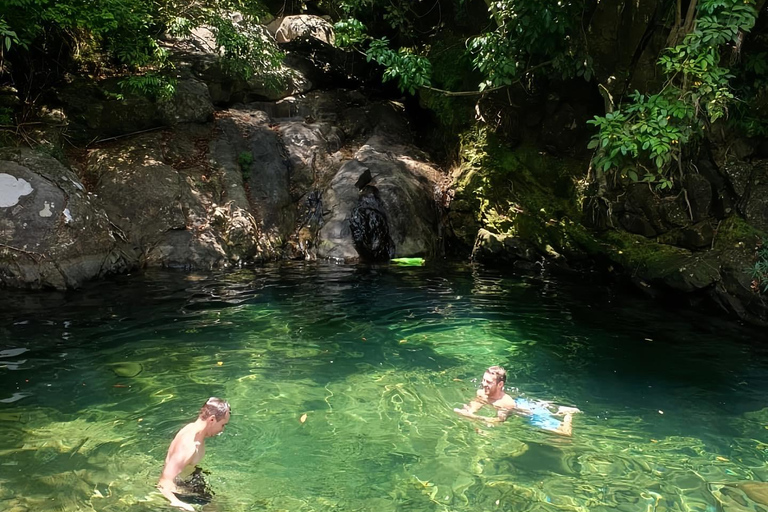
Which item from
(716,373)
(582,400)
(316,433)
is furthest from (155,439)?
(716,373)

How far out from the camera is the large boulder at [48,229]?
9.77 m

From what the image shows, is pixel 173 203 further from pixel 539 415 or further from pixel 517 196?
pixel 539 415

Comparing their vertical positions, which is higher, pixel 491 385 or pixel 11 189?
pixel 11 189

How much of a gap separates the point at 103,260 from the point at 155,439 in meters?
7.01

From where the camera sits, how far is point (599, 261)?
11.8m

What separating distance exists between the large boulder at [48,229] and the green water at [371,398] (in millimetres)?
625

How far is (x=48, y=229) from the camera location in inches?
401

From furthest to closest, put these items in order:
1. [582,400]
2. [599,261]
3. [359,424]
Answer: [599,261], [582,400], [359,424]

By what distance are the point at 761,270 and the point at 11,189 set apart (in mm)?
12757

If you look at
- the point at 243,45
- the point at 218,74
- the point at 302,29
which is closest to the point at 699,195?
the point at 243,45

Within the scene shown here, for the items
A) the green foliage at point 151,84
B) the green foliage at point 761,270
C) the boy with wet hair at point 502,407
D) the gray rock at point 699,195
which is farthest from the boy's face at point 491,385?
the green foliage at point 151,84

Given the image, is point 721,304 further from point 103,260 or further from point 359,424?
point 103,260

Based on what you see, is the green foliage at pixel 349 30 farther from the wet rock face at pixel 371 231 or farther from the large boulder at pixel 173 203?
the large boulder at pixel 173 203

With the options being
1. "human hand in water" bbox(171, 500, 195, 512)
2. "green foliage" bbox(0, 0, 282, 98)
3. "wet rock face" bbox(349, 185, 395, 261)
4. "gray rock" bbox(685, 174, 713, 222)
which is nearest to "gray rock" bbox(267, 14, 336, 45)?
"green foliage" bbox(0, 0, 282, 98)
